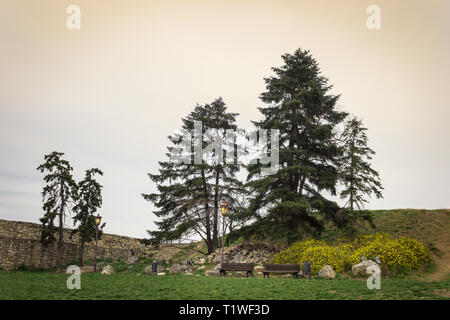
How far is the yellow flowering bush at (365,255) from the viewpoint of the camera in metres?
17.8

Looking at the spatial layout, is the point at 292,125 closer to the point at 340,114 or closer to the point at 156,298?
the point at 340,114

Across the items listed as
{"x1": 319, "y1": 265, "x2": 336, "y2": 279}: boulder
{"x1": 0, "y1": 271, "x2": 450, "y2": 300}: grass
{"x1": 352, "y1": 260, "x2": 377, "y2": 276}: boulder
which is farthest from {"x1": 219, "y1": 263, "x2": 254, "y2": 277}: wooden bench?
{"x1": 352, "y1": 260, "x2": 377, "y2": 276}: boulder

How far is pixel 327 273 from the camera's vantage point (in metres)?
16.5

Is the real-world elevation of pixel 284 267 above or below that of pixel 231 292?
below

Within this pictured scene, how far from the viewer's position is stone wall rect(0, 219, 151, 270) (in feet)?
74.7

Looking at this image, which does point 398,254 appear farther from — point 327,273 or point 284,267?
point 284,267

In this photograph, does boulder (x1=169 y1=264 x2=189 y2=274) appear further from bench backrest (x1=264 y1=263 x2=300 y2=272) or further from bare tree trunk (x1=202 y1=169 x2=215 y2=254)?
bench backrest (x1=264 y1=263 x2=300 y2=272)

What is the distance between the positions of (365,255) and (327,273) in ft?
10.5

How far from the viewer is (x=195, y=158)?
27.9m

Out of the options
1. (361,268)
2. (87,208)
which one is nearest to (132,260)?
(87,208)

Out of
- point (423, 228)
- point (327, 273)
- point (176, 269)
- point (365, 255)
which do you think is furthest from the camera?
point (423, 228)

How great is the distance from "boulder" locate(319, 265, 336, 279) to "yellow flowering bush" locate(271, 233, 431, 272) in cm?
107

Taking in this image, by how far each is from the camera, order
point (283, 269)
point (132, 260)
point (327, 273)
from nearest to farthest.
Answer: point (327, 273) < point (283, 269) < point (132, 260)
